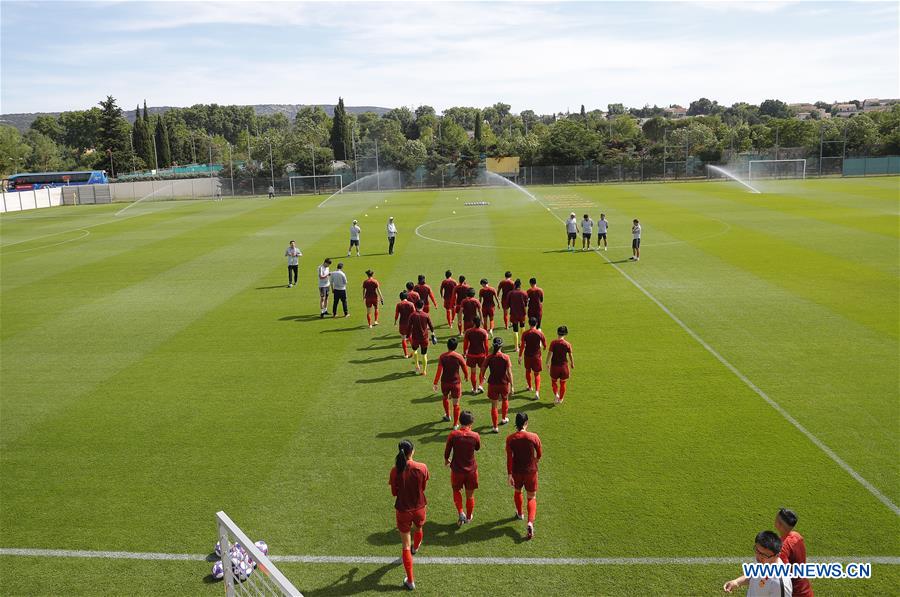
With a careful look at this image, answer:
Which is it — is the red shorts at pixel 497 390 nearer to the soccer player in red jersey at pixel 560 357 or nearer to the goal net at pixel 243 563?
the soccer player in red jersey at pixel 560 357

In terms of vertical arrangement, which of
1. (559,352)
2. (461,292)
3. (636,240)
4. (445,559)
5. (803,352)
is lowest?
(445,559)

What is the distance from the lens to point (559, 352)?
13.0m

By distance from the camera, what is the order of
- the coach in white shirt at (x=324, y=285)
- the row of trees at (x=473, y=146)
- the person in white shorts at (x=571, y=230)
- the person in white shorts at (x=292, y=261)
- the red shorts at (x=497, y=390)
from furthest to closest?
1. the row of trees at (x=473, y=146)
2. the person in white shorts at (x=571, y=230)
3. the person in white shorts at (x=292, y=261)
4. the coach in white shirt at (x=324, y=285)
5. the red shorts at (x=497, y=390)

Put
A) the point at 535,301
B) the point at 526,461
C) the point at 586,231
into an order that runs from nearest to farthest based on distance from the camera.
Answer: the point at 526,461 → the point at 535,301 → the point at 586,231

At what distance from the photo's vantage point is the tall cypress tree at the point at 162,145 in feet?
409

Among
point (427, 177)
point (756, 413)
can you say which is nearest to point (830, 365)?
point (756, 413)

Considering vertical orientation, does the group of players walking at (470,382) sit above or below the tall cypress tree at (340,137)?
below

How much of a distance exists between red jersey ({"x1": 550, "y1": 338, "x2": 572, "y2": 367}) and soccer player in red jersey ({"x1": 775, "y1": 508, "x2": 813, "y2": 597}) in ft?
21.6

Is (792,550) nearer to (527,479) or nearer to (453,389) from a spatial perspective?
(527,479)

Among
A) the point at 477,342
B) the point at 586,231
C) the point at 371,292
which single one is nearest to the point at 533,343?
the point at 477,342

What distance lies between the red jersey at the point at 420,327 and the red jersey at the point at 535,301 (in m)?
3.26


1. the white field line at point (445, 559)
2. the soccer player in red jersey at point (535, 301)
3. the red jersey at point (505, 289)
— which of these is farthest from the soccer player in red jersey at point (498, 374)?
the red jersey at point (505, 289)

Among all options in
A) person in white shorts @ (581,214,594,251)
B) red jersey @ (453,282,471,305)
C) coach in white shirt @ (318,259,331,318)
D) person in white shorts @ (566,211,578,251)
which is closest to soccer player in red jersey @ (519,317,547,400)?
red jersey @ (453,282,471,305)

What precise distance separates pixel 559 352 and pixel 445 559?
5.38m
